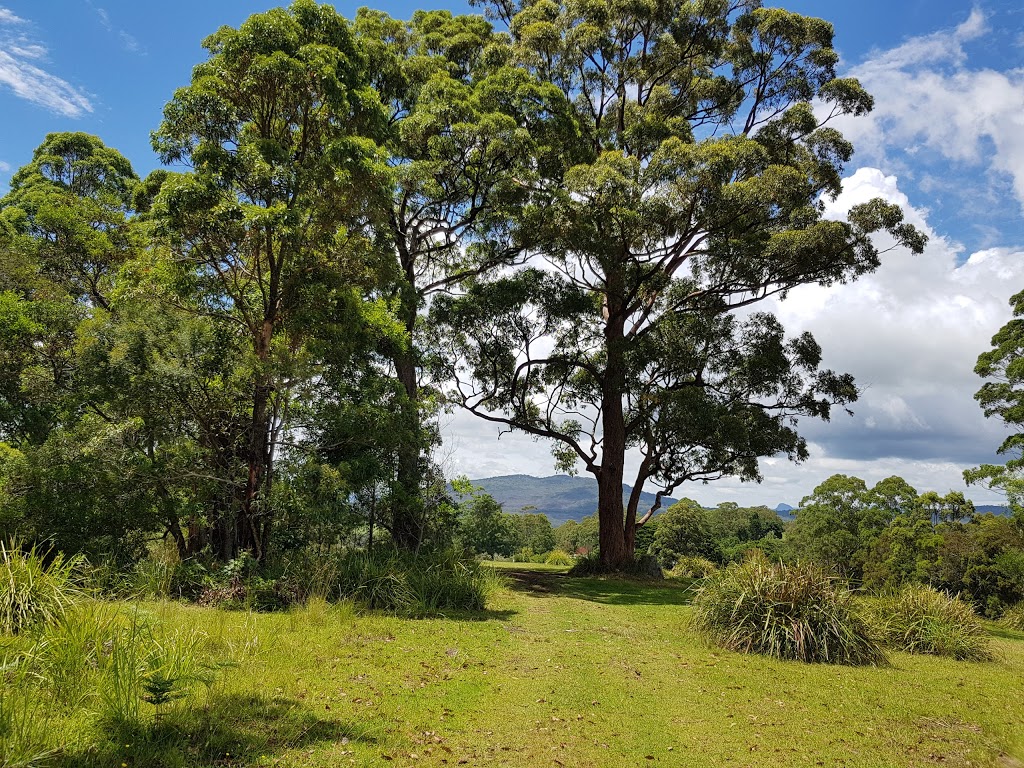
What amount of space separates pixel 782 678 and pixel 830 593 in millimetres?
1899

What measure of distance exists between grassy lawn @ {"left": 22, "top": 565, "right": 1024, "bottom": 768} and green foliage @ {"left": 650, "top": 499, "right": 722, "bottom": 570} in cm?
3789

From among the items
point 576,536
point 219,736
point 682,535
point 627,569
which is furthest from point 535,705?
point 576,536

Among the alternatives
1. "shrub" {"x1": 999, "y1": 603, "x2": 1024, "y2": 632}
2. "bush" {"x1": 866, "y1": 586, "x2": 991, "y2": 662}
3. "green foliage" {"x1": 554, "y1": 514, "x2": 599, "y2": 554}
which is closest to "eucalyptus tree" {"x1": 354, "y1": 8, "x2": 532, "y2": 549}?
"bush" {"x1": 866, "y1": 586, "x2": 991, "y2": 662}

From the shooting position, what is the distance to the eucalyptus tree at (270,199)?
9.20m

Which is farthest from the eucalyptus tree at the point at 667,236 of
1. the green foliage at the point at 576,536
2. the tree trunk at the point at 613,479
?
the green foliage at the point at 576,536

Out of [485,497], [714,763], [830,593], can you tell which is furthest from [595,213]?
[714,763]

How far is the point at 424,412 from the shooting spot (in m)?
12.9

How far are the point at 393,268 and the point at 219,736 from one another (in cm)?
970

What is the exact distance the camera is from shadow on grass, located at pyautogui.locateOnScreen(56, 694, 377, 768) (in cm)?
344

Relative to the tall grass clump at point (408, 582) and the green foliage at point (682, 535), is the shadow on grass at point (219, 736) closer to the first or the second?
the tall grass clump at point (408, 582)

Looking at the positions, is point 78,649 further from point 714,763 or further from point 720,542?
point 720,542

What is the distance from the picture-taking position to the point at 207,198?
9.05 meters

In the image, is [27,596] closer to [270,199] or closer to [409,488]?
[270,199]

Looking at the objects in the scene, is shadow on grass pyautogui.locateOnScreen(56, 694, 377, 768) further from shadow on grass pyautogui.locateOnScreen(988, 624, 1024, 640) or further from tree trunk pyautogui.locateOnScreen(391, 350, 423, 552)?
shadow on grass pyautogui.locateOnScreen(988, 624, 1024, 640)
